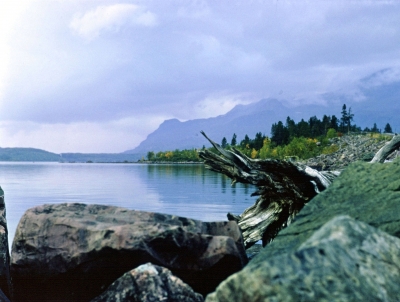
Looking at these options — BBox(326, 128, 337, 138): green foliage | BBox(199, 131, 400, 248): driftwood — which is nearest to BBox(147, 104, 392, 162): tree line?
BBox(326, 128, 337, 138): green foliage

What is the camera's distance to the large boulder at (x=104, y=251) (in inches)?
213

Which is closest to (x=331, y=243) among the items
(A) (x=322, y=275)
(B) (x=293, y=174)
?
(A) (x=322, y=275)

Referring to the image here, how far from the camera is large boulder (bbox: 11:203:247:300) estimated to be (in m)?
5.41

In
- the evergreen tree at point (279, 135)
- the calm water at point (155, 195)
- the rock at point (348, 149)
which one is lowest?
the calm water at point (155, 195)

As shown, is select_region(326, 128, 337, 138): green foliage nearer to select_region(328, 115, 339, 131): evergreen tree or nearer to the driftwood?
select_region(328, 115, 339, 131): evergreen tree

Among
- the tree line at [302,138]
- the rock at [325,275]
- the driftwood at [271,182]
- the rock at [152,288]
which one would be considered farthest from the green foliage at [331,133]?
the rock at [325,275]

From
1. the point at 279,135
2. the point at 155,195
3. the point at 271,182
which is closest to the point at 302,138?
the point at 279,135

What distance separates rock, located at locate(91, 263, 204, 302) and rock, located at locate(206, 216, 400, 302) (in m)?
1.13

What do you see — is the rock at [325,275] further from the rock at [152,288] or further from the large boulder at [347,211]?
the rock at [152,288]

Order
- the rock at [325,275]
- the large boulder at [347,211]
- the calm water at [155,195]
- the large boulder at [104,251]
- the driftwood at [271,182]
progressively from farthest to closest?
the calm water at [155,195] → the driftwood at [271,182] → the large boulder at [104,251] → the large boulder at [347,211] → the rock at [325,275]

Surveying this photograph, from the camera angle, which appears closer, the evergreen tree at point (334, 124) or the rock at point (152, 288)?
the rock at point (152, 288)

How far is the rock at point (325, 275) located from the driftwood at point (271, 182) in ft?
18.2

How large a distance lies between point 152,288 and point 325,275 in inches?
76.8

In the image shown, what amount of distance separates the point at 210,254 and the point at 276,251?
992mm
